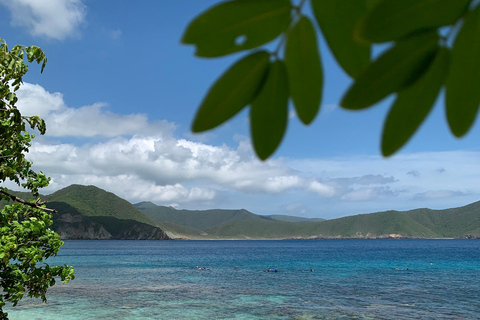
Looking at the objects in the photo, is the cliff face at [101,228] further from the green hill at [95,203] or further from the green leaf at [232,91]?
the green leaf at [232,91]

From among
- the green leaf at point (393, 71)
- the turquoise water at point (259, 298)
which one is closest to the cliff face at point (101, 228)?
the turquoise water at point (259, 298)

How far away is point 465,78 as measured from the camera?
0.48 m

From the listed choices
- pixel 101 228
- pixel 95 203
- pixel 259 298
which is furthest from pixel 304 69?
pixel 95 203

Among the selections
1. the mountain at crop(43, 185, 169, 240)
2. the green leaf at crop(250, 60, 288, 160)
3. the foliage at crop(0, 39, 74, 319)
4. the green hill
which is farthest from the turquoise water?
the green hill

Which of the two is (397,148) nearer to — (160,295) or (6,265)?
(6,265)

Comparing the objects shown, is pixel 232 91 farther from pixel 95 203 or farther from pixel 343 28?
pixel 95 203

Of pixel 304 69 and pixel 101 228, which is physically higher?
pixel 304 69

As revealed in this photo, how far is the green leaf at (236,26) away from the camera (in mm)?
472

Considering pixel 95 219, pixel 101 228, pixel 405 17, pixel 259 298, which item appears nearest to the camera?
pixel 405 17

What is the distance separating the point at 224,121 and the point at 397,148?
206 mm

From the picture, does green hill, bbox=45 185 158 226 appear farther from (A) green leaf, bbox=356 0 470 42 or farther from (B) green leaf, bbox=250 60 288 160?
(A) green leaf, bbox=356 0 470 42

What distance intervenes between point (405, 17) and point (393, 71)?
6 cm

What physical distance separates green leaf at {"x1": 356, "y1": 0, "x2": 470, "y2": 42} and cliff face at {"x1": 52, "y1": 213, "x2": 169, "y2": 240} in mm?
176358

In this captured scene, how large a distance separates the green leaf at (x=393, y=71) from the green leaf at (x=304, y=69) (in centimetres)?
6
